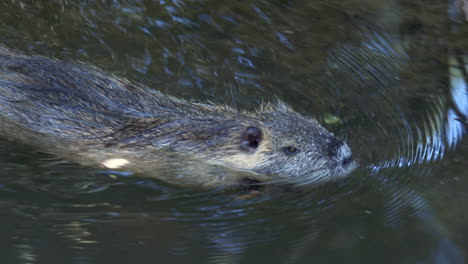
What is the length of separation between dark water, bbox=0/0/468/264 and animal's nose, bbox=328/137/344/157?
22cm

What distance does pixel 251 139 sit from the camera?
4047mm

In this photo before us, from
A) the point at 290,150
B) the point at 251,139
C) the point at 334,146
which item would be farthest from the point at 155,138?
the point at 334,146

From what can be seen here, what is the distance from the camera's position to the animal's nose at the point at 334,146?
13.4 feet

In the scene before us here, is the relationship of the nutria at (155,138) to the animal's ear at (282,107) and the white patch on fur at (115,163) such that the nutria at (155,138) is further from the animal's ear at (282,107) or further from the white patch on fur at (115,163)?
the animal's ear at (282,107)

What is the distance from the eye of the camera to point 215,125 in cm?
413

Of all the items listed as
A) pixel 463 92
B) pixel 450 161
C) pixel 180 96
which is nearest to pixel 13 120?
pixel 180 96

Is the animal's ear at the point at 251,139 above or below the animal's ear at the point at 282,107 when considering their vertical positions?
below

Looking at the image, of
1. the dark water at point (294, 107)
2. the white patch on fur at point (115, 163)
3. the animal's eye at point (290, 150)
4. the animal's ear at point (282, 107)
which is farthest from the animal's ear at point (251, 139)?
the white patch on fur at point (115, 163)

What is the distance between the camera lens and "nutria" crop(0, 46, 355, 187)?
13.3ft

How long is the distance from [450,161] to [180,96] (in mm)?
2139

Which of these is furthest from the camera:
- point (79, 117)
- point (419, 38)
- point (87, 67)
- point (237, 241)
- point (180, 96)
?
point (419, 38)

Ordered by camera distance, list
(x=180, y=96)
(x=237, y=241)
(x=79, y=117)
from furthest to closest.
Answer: (x=180, y=96)
(x=79, y=117)
(x=237, y=241)

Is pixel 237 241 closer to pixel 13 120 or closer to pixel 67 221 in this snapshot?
pixel 67 221

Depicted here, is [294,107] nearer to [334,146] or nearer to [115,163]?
[334,146]
